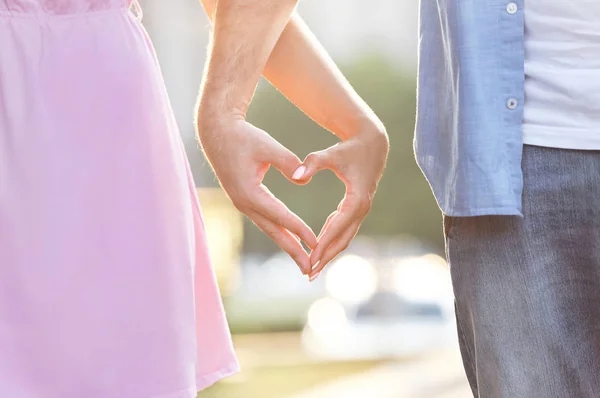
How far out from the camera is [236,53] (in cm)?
182

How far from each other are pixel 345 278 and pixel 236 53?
32893 millimetres

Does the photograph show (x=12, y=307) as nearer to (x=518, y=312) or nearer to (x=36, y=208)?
(x=36, y=208)

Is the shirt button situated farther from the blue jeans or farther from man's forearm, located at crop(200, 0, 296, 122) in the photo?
man's forearm, located at crop(200, 0, 296, 122)

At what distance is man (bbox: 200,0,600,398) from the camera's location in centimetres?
162

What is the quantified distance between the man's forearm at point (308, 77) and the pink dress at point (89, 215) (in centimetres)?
28

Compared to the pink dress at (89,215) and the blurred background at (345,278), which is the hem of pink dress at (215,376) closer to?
the pink dress at (89,215)

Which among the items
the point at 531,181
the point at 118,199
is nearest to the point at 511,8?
the point at 531,181

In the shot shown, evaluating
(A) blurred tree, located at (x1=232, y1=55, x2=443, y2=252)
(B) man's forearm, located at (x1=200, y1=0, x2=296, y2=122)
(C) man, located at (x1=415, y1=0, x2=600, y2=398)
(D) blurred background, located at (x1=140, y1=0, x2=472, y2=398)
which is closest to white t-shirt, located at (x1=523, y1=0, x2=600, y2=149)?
(C) man, located at (x1=415, y1=0, x2=600, y2=398)

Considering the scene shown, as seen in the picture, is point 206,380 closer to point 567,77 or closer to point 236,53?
point 236,53

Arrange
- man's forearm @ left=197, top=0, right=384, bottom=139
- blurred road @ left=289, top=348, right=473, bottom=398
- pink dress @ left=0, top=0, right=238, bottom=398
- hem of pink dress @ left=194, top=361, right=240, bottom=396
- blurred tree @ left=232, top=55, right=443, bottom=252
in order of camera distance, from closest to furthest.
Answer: pink dress @ left=0, top=0, right=238, bottom=398
hem of pink dress @ left=194, top=361, right=240, bottom=396
man's forearm @ left=197, top=0, right=384, bottom=139
blurred road @ left=289, top=348, right=473, bottom=398
blurred tree @ left=232, top=55, right=443, bottom=252

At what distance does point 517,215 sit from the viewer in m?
1.67

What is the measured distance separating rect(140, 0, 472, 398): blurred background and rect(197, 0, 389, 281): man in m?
9.22

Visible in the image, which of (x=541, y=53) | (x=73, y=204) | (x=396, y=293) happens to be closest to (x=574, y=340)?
(x=541, y=53)

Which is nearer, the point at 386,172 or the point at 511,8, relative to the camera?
the point at 511,8
